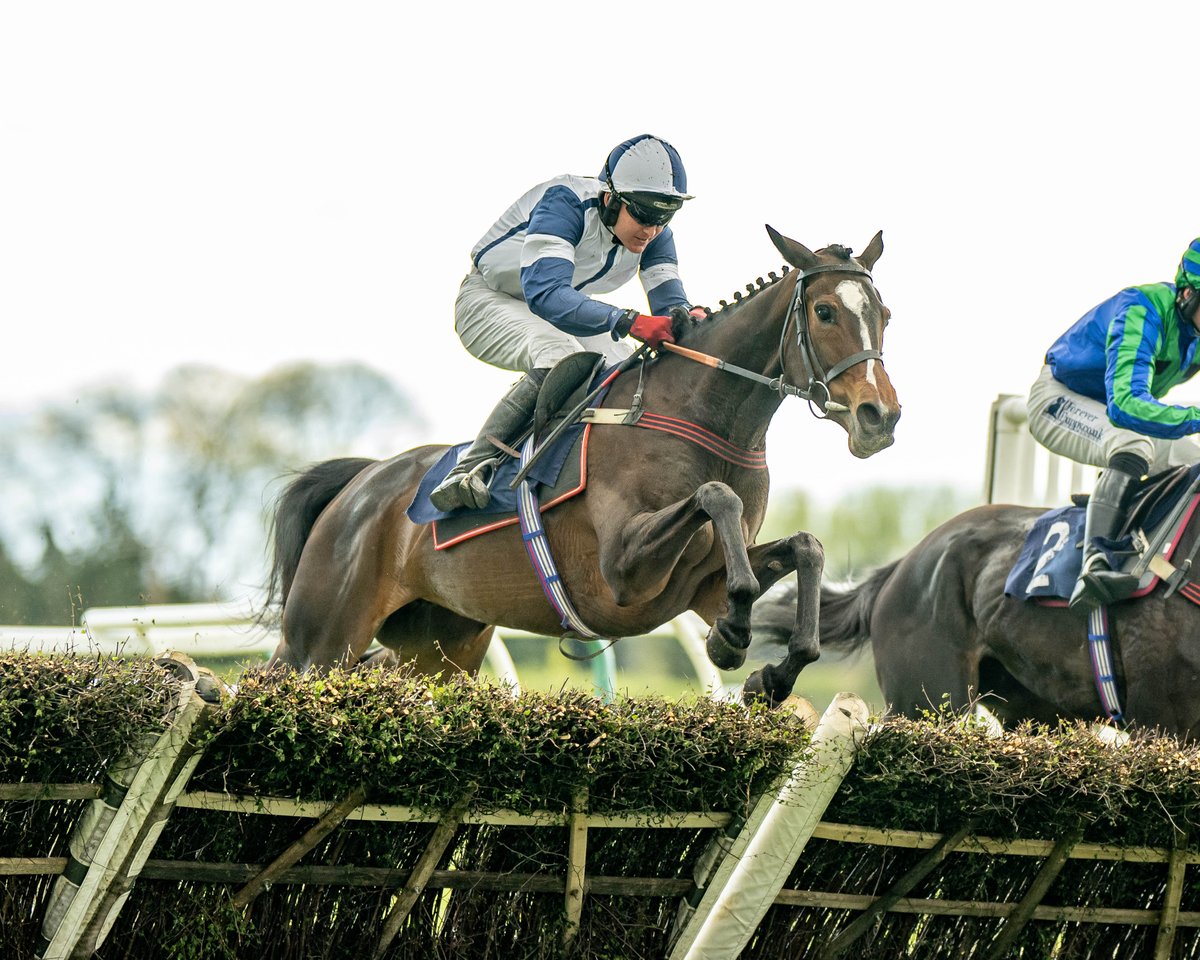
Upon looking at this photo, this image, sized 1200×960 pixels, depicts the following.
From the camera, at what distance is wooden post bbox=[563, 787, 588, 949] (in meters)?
3.26

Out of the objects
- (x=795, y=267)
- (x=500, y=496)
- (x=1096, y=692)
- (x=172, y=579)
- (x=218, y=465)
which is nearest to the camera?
(x=795, y=267)

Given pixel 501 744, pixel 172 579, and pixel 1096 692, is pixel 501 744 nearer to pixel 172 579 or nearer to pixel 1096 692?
pixel 1096 692

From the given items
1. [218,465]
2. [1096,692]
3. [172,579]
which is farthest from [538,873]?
[218,465]

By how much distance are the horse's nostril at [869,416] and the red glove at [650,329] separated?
76cm

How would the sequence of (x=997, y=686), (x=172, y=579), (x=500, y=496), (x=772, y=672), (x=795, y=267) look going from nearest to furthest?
1. (x=772, y=672)
2. (x=795, y=267)
3. (x=500, y=496)
4. (x=997, y=686)
5. (x=172, y=579)

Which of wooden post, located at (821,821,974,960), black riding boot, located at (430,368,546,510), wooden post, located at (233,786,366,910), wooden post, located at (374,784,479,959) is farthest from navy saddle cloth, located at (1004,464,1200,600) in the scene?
wooden post, located at (233,786,366,910)

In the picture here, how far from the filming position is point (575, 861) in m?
3.30

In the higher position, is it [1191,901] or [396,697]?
[396,697]

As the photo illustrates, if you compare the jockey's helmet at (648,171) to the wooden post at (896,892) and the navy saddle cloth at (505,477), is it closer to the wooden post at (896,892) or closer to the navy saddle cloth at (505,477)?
the navy saddle cloth at (505,477)

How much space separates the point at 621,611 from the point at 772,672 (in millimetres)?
606

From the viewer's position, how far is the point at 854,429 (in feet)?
13.3

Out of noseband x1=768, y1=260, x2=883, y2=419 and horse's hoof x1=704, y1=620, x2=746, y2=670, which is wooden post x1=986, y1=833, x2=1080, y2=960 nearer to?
horse's hoof x1=704, y1=620, x2=746, y2=670

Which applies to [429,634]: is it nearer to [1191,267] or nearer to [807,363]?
[807,363]

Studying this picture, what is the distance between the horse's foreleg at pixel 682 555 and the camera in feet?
12.7
